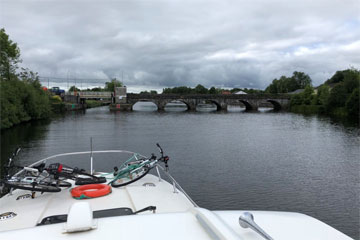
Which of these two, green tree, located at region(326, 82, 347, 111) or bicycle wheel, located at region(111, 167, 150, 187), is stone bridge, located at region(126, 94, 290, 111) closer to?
green tree, located at region(326, 82, 347, 111)

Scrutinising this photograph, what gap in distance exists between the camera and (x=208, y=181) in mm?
14602

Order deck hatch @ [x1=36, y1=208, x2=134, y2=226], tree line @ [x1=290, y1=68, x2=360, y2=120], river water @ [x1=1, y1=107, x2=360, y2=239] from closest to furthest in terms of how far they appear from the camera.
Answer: deck hatch @ [x1=36, y1=208, x2=134, y2=226], river water @ [x1=1, y1=107, x2=360, y2=239], tree line @ [x1=290, y1=68, x2=360, y2=120]

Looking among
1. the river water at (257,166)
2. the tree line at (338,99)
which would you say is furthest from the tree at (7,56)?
the tree line at (338,99)

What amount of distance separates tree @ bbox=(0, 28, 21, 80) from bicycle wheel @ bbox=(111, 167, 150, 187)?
42097mm

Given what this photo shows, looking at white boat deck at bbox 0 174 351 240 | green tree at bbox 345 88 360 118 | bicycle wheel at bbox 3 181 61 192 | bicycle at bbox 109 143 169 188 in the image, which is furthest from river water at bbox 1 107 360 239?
green tree at bbox 345 88 360 118

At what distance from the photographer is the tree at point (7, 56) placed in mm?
42906

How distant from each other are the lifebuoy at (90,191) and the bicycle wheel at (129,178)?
0.67 m

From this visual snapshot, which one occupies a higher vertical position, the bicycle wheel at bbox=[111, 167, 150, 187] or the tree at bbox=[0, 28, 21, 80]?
the tree at bbox=[0, 28, 21, 80]

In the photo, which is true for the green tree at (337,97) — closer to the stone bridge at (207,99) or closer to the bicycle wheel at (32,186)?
the stone bridge at (207,99)

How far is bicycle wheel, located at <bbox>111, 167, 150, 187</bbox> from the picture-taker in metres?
7.49

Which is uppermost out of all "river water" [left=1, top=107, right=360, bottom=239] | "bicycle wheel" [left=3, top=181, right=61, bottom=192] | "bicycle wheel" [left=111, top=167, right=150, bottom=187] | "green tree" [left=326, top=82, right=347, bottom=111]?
"green tree" [left=326, top=82, right=347, bottom=111]

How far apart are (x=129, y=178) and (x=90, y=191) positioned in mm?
1465

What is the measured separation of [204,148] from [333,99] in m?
50.8

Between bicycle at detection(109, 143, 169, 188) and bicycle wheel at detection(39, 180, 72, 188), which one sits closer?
bicycle wheel at detection(39, 180, 72, 188)
